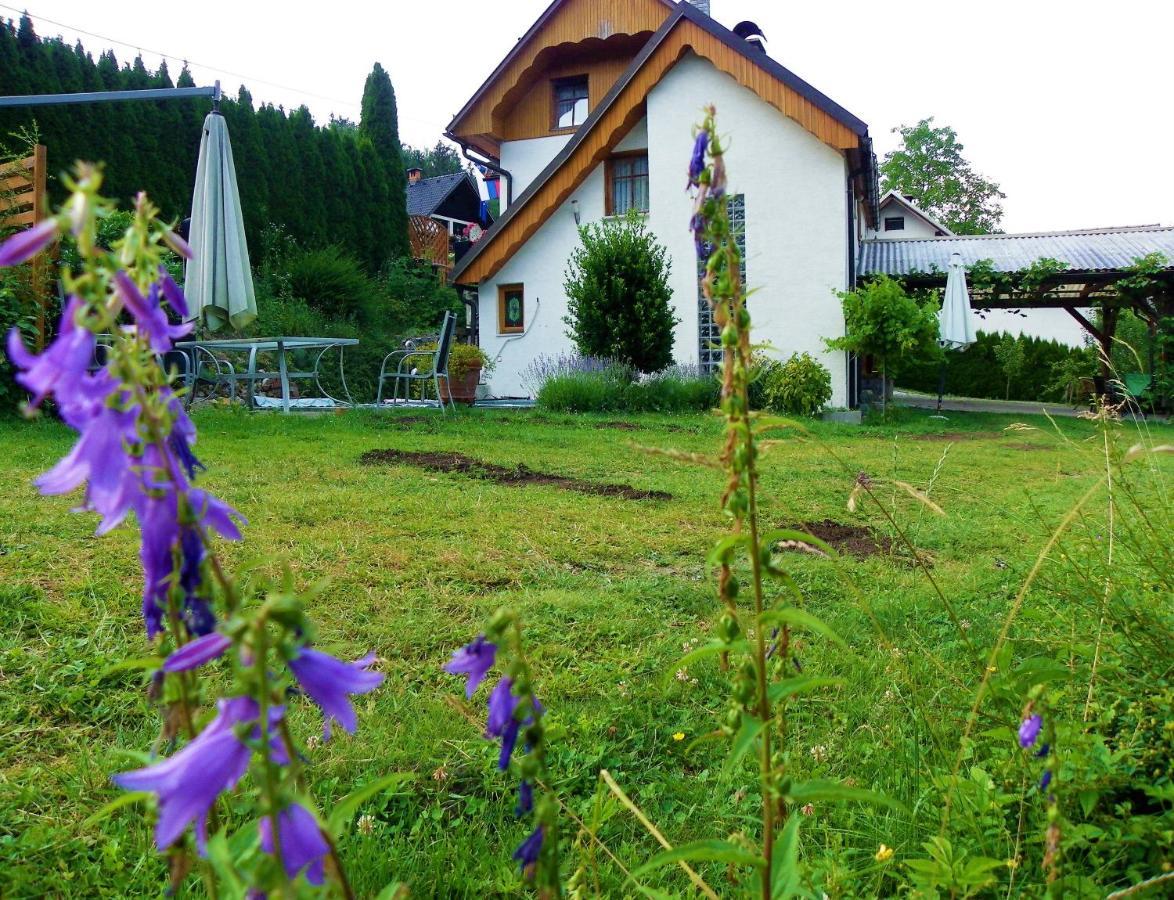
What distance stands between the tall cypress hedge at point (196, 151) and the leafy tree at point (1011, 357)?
17.0m

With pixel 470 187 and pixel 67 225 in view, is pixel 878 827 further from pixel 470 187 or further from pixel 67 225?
pixel 470 187

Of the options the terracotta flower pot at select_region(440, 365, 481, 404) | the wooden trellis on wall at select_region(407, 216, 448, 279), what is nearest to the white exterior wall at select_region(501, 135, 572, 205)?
the terracotta flower pot at select_region(440, 365, 481, 404)

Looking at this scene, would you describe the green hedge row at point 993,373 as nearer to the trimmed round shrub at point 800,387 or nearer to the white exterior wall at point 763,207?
the white exterior wall at point 763,207

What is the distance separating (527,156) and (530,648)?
1711 centimetres

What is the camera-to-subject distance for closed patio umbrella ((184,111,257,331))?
24.1ft

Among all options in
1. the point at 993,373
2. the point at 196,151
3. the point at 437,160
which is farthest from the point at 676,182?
the point at 437,160

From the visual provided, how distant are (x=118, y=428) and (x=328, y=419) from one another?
8179 millimetres

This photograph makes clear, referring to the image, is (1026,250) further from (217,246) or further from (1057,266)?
(217,246)

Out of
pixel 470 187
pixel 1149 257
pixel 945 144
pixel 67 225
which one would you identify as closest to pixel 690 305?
pixel 1149 257

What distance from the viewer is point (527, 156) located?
712 inches

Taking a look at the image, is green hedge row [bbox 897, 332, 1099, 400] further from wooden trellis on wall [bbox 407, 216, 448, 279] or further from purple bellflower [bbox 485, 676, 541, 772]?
purple bellflower [bbox 485, 676, 541, 772]

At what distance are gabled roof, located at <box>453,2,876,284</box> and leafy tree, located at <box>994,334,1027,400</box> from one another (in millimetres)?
10867

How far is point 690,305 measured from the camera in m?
14.8

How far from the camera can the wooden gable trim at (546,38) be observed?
16531 mm
